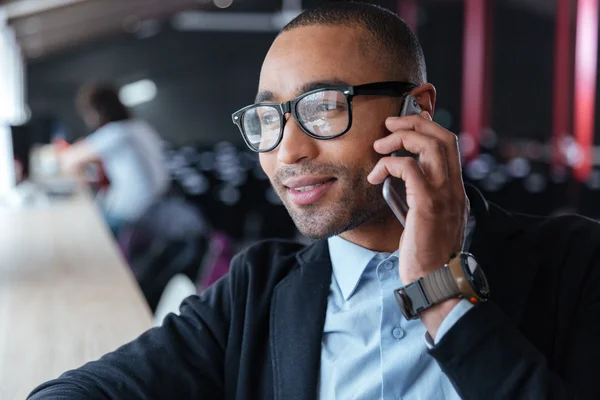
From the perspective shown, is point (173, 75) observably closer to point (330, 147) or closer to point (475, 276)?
point (330, 147)

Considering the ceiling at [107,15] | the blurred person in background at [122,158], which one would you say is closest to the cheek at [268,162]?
the blurred person in background at [122,158]

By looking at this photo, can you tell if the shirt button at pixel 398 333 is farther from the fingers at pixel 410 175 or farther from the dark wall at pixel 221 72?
the dark wall at pixel 221 72

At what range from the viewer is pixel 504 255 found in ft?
3.92

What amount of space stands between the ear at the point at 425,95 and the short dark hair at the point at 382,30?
0.02 metres

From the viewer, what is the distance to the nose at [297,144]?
3.85ft

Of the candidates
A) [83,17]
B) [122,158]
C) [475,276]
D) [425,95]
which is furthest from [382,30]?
[83,17]

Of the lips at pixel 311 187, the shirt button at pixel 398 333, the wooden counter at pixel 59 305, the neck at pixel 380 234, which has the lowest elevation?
the wooden counter at pixel 59 305

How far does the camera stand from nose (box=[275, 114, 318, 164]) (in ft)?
3.85

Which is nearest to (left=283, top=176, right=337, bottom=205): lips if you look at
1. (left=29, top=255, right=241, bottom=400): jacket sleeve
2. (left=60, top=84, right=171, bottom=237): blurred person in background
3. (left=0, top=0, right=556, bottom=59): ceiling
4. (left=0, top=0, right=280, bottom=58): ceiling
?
(left=29, top=255, right=241, bottom=400): jacket sleeve

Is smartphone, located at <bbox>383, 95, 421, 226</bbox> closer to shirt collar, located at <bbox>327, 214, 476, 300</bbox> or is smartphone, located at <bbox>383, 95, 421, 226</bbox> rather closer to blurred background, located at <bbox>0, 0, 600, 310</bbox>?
shirt collar, located at <bbox>327, 214, 476, 300</bbox>

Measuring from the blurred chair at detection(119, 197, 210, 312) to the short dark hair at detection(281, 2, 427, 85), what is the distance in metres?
2.14

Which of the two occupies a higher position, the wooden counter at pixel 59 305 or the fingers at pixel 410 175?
the fingers at pixel 410 175

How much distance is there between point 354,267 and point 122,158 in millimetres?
4033

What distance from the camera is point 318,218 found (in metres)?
1.20
